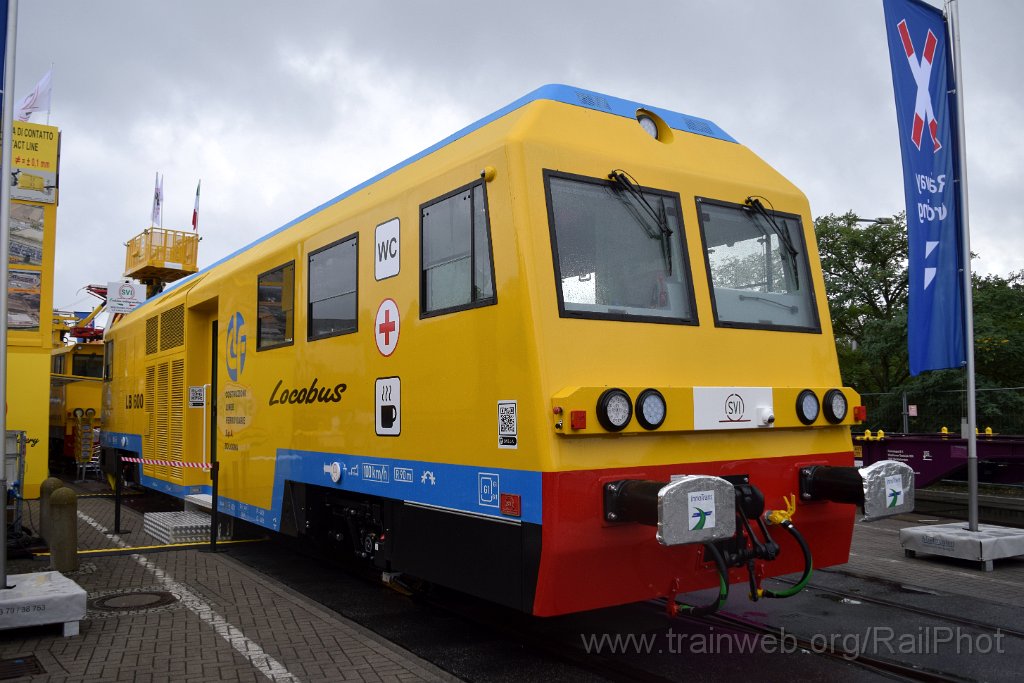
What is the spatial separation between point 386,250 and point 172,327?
5986 millimetres

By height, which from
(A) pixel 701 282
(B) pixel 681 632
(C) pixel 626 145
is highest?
(C) pixel 626 145

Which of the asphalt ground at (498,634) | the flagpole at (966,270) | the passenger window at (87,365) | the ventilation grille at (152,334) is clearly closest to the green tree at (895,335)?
the flagpole at (966,270)

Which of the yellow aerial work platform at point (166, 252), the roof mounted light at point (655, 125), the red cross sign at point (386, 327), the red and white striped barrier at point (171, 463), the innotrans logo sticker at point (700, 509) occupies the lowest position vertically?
the red and white striped barrier at point (171, 463)

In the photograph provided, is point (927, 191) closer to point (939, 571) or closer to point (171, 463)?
point (939, 571)

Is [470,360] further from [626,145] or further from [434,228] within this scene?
[626,145]

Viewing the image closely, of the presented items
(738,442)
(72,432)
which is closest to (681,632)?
(738,442)

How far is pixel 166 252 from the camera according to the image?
24969 mm

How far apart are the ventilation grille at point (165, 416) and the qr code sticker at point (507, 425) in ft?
22.0

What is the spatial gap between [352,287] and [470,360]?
5.66 feet

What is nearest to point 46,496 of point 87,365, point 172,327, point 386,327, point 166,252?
point 172,327

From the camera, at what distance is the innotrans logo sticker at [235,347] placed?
810 centimetres

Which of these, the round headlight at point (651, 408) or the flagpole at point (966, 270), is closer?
the round headlight at point (651, 408)

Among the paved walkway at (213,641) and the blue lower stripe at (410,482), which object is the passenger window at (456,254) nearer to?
the blue lower stripe at (410,482)

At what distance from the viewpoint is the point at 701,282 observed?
16.8 ft
